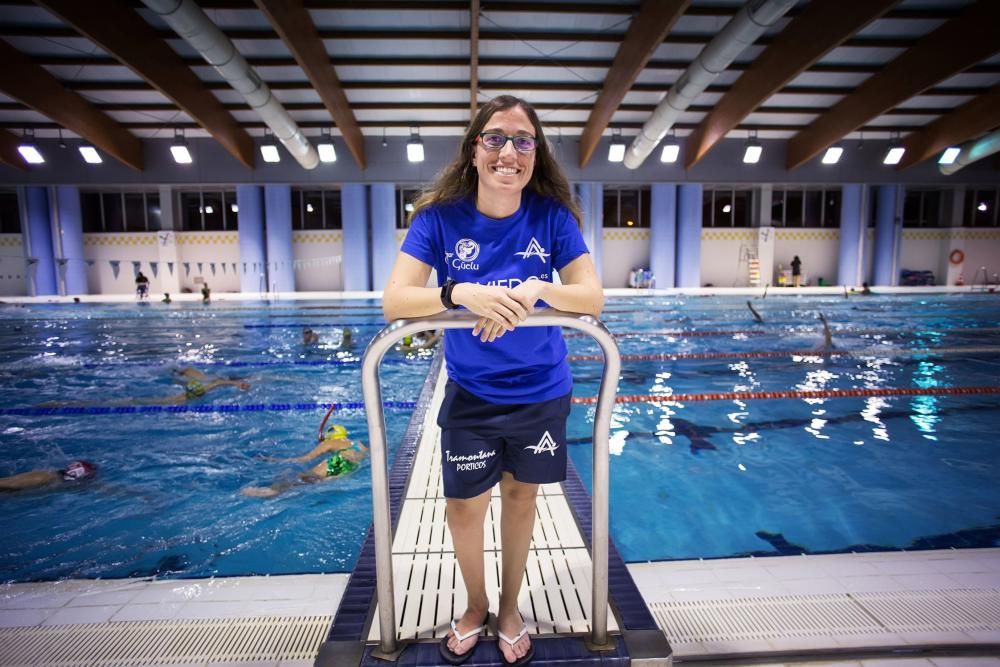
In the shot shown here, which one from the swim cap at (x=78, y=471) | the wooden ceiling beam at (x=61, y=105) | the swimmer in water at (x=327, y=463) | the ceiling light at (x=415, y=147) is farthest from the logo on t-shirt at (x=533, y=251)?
the ceiling light at (x=415, y=147)

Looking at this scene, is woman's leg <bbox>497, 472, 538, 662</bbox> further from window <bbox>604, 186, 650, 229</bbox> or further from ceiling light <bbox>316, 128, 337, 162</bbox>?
window <bbox>604, 186, 650, 229</bbox>

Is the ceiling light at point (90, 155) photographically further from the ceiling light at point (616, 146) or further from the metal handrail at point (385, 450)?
the metal handrail at point (385, 450)

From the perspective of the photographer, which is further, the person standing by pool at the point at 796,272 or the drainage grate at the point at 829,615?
the person standing by pool at the point at 796,272

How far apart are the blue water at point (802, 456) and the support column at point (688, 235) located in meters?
10.6

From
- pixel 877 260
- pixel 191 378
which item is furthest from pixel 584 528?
pixel 877 260

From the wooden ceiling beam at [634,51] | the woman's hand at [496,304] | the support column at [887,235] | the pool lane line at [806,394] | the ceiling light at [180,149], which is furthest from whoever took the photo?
the support column at [887,235]

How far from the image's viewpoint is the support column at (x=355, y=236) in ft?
57.3

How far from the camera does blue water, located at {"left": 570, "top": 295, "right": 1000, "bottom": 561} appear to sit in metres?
2.82

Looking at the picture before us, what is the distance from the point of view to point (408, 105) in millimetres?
12531

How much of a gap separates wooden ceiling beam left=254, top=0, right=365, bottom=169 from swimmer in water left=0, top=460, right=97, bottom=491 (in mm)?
6998

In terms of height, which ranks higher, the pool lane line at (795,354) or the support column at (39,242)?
the support column at (39,242)

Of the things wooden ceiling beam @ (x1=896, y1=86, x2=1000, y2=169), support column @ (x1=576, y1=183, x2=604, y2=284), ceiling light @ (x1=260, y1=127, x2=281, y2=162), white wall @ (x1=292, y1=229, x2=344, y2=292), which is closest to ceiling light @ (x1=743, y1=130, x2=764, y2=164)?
wooden ceiling beam @ (x1=896, y1=86, x2=1000, y2=169)

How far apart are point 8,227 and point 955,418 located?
2469cm

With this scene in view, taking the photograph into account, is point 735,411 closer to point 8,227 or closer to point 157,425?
point 157,425
